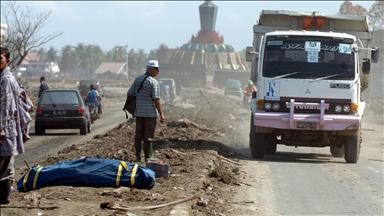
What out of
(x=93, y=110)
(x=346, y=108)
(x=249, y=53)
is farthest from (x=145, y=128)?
(x=93, y=110)

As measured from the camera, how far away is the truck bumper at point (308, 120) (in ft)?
49.0

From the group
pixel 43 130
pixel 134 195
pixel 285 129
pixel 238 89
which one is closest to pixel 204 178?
pixel 134 195

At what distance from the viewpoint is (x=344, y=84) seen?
15188mm

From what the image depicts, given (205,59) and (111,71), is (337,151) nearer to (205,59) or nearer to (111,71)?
(205,59)

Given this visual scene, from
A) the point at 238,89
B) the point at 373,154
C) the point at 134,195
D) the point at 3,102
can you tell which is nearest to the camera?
the point at 3,102

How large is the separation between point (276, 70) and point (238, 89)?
51820 millimetres

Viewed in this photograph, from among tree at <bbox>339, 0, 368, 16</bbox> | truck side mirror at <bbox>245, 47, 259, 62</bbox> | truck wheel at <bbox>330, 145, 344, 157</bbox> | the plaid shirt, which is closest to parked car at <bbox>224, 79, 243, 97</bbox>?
tree at <bbox>339, 0, 368, 16</bbox>

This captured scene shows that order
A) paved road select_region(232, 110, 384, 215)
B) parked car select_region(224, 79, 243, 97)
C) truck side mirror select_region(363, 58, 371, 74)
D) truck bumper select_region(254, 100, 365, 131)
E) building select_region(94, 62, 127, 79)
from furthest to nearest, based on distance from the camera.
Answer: building select_region(94, 62, 127, 79), parked car select_region(224, 79, 243, 97), truck side mirror select_region(363, 58, 371, 74), truck bumper select_region(254, 100, 365, 131), paved road select_region(232, 110, 384, 215)

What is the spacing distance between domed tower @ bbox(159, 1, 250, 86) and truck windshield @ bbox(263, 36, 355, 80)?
71.9 m

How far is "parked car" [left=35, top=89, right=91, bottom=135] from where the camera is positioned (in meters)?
23.3

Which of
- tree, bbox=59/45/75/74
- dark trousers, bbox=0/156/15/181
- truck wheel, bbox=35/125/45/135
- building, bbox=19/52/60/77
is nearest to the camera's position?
dark trousers, bbox=0/156/15/181

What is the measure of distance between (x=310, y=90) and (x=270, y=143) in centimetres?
206

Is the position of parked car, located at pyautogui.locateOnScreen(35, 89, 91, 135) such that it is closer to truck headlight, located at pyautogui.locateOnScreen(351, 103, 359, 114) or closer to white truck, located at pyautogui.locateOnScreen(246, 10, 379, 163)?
white truck, located at pyautogui.locateOnScreen(246, 10, 379, 163)

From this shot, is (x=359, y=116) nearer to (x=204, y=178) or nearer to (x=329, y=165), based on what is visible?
(x=329, y=165)
